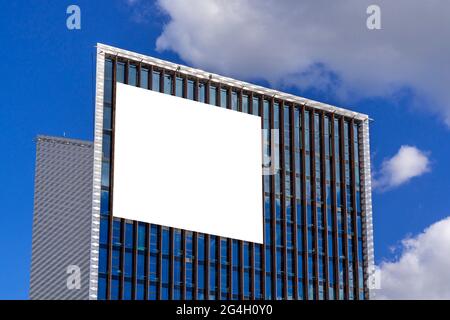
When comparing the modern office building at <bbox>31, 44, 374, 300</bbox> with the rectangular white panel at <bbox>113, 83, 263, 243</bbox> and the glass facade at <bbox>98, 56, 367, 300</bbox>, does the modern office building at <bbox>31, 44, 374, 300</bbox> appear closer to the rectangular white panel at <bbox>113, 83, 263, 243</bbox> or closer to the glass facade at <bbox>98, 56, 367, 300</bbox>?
the glass facade at <bbox>98, 56, 367, 300</bbox>

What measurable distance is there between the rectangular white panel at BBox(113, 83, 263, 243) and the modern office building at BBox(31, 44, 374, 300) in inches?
18.5

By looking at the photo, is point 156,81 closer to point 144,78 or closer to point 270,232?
point 144,78

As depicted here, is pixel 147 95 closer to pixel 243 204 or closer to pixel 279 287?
pixel 243 204

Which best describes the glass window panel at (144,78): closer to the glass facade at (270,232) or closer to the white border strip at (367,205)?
the glass facade at (270,232)

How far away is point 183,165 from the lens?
4478 inches

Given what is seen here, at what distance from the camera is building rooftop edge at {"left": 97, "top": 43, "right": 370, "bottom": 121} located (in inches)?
4622

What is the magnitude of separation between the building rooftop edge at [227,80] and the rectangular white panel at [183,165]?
14.3 feet

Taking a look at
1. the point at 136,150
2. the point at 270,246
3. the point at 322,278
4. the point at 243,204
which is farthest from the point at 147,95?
the point at 322,278

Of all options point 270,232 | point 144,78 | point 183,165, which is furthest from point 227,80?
point 270,232

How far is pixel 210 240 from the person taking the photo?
11906 centimetres

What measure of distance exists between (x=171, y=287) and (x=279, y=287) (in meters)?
17.3

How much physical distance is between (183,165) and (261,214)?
51.4 feet

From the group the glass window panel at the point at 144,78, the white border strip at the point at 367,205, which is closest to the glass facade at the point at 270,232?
the glass window panel at the point at 144,78

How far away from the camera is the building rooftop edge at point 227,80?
117 meters
